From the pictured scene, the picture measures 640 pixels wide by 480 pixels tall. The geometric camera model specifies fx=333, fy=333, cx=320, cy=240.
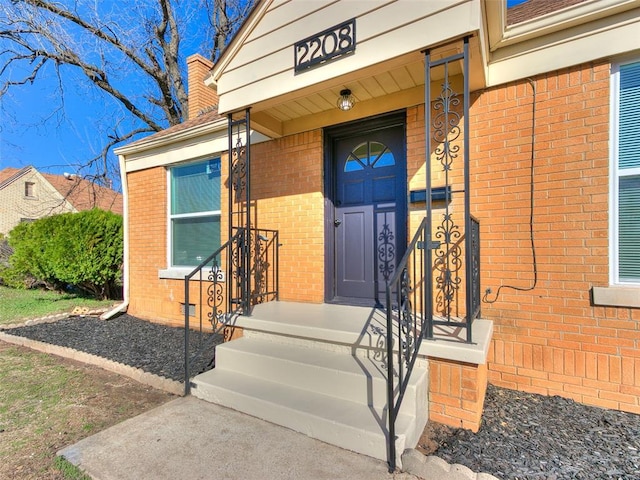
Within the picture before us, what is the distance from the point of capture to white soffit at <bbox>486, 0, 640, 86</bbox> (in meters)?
2.67

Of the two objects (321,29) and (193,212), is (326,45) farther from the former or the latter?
(193,212)

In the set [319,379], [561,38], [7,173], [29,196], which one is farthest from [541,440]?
[7,173]

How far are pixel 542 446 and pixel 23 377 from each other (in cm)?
480

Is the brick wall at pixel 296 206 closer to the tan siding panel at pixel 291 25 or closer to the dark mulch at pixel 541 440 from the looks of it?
the tan siding panel at pixel 291 25

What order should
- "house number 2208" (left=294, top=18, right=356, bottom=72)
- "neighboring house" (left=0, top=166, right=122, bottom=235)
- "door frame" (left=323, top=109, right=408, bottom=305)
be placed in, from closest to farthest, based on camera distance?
"house number 2208" (left=294, top=18, right=356, bottom=72)
"door frame" (left=323, top=109, right=408, bottom=305)
"neighboring house" (left=0, top=166, right=122, bottom=235)

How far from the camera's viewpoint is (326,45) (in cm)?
297

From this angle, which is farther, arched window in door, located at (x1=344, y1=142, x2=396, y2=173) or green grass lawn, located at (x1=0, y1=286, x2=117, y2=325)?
green grass lawn, located at (x1=0, y1=286, x2=117, y2=325)

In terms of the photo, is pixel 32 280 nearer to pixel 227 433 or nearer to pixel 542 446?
pixel 227 433

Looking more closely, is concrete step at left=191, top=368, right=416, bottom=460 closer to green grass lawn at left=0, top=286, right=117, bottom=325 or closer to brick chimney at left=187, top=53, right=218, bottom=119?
green grass lawn at left=0, top=286, right=117, bottom=325

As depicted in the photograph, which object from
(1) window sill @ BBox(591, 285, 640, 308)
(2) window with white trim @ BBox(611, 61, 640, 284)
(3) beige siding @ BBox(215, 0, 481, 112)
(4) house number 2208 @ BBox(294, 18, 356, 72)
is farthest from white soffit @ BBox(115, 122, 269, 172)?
(1) window sill @ BBox(591, 285, 640, 308)

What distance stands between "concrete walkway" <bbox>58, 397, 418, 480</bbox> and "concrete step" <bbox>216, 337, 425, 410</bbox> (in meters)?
0.38

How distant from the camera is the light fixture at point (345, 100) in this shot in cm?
358

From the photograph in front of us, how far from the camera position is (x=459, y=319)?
307 centimetres

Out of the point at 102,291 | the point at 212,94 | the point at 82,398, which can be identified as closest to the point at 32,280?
the point at 102,291
